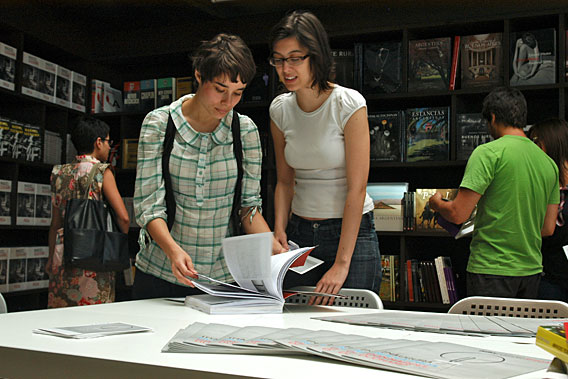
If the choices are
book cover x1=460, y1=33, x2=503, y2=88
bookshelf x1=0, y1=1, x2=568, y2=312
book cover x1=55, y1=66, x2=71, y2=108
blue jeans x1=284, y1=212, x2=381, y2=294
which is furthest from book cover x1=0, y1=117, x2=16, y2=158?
book cover x1=460, y1=33, x2=503, y2=88

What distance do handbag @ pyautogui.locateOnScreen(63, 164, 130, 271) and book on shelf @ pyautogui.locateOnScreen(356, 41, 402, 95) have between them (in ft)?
5.66

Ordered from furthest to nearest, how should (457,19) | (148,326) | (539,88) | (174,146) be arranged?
(457,19)
(539,88)
(174,146)
(148,326)

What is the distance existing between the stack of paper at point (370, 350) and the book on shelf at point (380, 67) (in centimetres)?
281

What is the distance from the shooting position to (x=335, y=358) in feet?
2.32

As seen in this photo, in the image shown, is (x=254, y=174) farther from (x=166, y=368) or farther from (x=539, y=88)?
(x=539, y=88)

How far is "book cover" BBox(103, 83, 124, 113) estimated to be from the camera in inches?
170

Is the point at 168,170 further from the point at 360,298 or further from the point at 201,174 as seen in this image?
the point at 360,298

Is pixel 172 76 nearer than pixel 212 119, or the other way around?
pixel 212 119

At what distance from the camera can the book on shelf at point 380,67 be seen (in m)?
3.49

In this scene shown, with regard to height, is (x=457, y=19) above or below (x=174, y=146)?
above

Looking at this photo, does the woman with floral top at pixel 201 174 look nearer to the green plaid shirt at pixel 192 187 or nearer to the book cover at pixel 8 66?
the green plaid shirt at pixel 192 187

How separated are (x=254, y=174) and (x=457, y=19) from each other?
225cm

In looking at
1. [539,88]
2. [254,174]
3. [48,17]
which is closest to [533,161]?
[539,88]

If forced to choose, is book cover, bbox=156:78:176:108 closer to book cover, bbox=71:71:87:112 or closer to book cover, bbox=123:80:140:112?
book cover, bbox=123:80:140:112
